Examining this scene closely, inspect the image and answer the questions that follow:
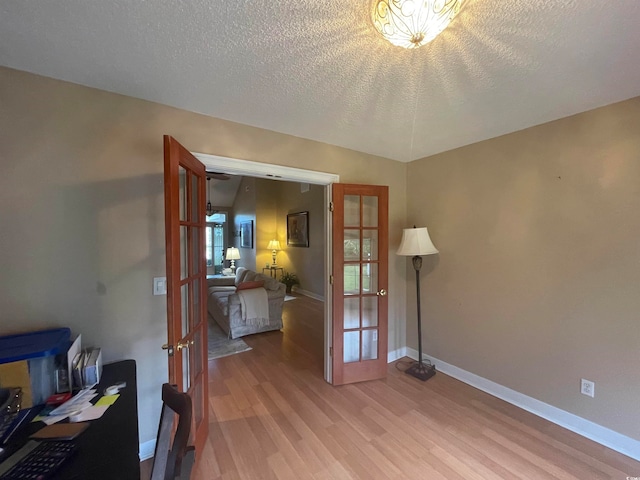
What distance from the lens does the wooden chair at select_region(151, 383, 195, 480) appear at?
0.69m

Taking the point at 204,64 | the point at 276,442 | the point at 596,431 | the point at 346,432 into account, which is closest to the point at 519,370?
the point at 596,431

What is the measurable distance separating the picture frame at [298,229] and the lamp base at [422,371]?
4156 mm

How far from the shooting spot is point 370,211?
279 cm

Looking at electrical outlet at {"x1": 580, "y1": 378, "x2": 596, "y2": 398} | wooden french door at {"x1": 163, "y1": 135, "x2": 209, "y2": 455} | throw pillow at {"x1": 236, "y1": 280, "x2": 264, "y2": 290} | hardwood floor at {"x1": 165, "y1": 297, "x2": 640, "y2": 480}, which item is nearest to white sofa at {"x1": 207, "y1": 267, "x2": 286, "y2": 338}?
throw pillow at {"x1": 236, "y1": 280, "x2": 264, "y2": 290}

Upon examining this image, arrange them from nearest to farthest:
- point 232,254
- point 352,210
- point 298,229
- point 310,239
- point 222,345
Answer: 1. point 352,210
2. point 222,345
3. point 310,239
4. point 298,229
5. point 232,254

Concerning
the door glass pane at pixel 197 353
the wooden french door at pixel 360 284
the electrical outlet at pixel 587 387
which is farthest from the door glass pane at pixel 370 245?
the electrical outlet at pixel 587 387

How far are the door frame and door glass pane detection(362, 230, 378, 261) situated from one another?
0.41 m

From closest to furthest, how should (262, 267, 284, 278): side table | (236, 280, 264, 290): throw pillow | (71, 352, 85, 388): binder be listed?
1. (71, 352, 85, 388): binder
2. (236, 280, 264, 290): throw pillow
3. (262, 267, 284, 278): side table

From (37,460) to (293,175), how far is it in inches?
84.4

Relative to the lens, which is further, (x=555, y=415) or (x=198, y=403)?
(x=555, y=415)

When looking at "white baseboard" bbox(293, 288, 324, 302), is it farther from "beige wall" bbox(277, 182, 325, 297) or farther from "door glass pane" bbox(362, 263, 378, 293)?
"door glass pane" bbox(362, 263, 378, 293)

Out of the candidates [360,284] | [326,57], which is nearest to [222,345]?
[360,284]

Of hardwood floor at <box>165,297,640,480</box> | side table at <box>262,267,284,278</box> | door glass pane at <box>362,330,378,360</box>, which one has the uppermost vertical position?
side table at <box>262,267,284,278</box>

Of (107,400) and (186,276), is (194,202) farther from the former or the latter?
(107,400)
